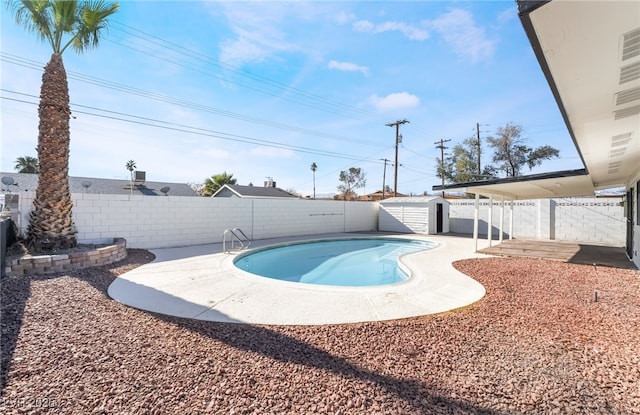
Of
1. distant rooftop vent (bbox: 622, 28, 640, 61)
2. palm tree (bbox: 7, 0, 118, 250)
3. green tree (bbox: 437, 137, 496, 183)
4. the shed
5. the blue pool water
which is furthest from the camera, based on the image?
green tree (bbox: 437, 137, 496, 183)

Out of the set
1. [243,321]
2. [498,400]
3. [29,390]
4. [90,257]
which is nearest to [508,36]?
[498,400]

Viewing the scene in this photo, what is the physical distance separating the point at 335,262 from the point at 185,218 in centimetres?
573

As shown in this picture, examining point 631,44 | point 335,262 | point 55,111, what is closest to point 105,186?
point 55,111

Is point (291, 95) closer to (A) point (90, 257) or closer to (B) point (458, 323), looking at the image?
(A) point (90, 257)

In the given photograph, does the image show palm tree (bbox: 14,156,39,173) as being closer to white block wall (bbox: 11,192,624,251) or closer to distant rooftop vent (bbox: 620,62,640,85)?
white block wall (bbox: 11,192,624,251)

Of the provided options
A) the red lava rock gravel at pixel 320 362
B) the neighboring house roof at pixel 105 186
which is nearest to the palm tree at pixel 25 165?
the neighboring house roof at pixel 105 186

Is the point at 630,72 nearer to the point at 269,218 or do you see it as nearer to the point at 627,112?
the point at 627,112

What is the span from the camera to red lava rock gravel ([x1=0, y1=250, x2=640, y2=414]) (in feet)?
7.01

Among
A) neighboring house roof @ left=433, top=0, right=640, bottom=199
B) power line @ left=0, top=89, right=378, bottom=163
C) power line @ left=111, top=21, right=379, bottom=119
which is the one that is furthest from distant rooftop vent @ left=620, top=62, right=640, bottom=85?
power line @ left=0, top=89, right=378, bottom=163

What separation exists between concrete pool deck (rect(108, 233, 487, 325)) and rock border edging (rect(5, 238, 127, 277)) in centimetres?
103

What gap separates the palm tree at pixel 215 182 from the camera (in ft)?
88.7

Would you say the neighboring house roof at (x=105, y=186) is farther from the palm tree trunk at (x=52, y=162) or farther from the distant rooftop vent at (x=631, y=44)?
the distant rooftop vent at (x=631, y=44)

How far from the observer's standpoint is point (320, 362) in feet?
8.89

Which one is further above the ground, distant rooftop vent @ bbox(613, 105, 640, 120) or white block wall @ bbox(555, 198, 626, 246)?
distant rooftop vent @ bbox(613, 105, 640, 120)
